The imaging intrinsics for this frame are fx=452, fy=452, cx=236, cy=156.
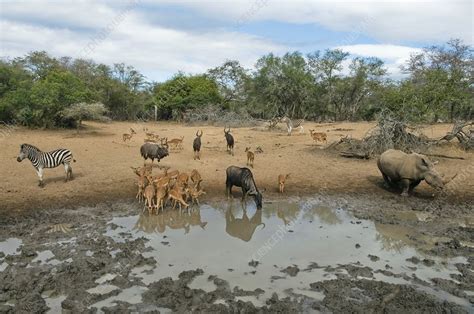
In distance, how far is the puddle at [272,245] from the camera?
8.98m

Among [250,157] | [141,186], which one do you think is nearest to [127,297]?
[141,186]

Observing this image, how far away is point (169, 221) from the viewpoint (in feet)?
40.9

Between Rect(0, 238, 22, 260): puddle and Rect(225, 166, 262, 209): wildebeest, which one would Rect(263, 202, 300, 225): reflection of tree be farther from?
Rect(0, 238, 22, 260): puddle

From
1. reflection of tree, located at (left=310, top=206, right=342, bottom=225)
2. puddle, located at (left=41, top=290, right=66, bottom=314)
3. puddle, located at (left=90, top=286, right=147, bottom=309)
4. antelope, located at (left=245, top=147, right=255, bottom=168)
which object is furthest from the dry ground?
puddle, located at (left=90, top=286, right=147, bottom=309)

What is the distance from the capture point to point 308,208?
1414 centimetres

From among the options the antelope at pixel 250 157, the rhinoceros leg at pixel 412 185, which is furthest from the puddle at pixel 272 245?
the antelope at pixel 250 157

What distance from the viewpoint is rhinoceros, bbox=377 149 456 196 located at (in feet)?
49.2

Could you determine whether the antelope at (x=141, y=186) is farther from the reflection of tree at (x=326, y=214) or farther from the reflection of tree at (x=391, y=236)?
the reflection of tree at (x=391, y=236)

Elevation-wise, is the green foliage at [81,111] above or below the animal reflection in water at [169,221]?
above

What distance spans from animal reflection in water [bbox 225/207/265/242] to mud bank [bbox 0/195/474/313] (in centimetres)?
3

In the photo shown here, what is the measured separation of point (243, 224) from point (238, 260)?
9.29ft

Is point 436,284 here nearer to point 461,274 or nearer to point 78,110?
point 461,274

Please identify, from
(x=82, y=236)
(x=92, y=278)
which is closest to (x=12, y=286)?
(x=92, y=278)

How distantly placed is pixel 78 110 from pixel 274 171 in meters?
16.4
